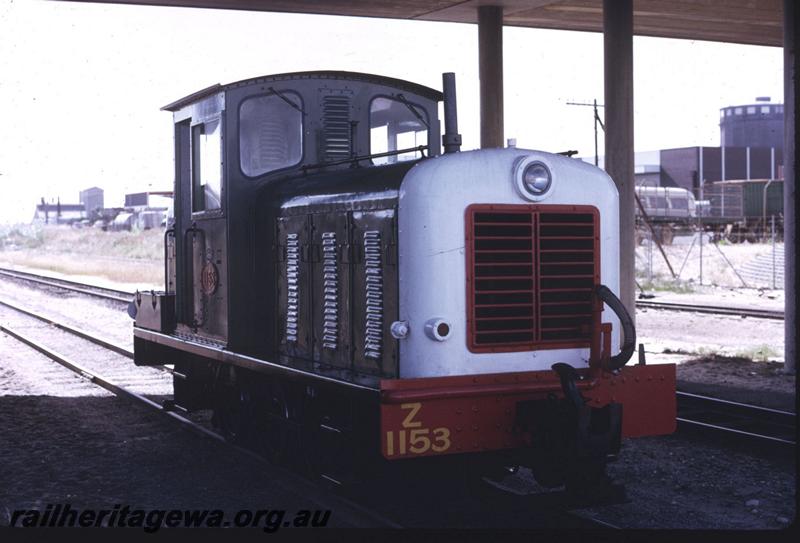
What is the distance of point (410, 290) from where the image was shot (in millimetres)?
6391

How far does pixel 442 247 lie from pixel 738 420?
16.8ft

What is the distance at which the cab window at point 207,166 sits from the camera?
825 centimetres

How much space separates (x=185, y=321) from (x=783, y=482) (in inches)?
210

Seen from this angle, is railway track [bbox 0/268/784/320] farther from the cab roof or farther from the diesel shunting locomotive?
the diesel shunting locomotive

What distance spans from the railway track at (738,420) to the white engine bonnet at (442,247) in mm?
3495

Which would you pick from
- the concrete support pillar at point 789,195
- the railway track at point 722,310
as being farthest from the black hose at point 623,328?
the railway track at point 722,310

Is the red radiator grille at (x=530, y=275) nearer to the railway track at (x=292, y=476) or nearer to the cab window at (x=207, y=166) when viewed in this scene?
the railway track at (x=292, y=476)

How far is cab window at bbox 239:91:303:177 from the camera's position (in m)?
7.98

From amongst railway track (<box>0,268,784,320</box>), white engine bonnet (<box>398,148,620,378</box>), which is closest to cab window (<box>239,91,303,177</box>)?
white engine bonnet (<box>398,148,620,378</box>)

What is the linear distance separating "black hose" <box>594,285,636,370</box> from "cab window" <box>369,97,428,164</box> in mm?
2354

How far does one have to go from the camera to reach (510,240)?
657 cm

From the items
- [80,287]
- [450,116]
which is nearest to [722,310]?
[450,116]

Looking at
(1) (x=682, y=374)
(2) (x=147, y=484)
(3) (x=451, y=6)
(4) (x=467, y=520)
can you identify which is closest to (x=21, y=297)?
(3) (x=451, y=6)

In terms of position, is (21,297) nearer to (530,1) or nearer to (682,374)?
(530,1)
